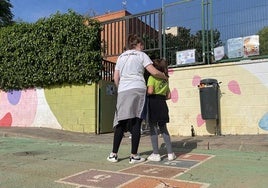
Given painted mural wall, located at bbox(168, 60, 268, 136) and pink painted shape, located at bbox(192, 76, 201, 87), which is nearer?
painted mural wall, located at bbox(168, 60, 268, 136)

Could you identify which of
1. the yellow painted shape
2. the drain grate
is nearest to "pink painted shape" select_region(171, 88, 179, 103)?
the yellow painted shape

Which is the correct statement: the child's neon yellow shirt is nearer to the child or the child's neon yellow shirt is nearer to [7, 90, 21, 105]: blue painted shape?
the child

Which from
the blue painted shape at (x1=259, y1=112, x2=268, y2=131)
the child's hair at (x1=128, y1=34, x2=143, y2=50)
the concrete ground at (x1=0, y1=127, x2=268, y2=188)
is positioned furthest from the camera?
the blue painted shape at (x1=259, y1=112, x2=268, y2=131)

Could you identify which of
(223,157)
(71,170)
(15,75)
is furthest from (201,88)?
(15,75)

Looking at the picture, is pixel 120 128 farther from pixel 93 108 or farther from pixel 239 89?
pixel 93 108

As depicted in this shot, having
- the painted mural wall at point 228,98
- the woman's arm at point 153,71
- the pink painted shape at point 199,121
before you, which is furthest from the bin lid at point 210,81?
the woman's arm at point 153,71

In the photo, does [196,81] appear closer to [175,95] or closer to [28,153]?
[175,95]

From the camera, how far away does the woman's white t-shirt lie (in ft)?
20.8

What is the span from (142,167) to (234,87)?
5.13m

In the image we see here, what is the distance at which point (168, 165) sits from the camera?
243 inches

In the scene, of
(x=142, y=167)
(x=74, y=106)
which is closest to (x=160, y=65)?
(x=142, y=167)

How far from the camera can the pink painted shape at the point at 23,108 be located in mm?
14078

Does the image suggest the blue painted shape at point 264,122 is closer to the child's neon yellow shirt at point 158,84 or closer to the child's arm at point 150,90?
the child's neon yellow shirt at point 158,84

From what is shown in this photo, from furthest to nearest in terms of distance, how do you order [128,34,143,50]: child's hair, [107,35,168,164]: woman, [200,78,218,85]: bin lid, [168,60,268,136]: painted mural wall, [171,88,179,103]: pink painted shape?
[171,88,179,103]: pink painted shape, [200,78,218,85]: bin lid, [168,60,268,136]: painted mural wall, [128,34,143,50]: child's hair, [107,35,168,164]: woman
